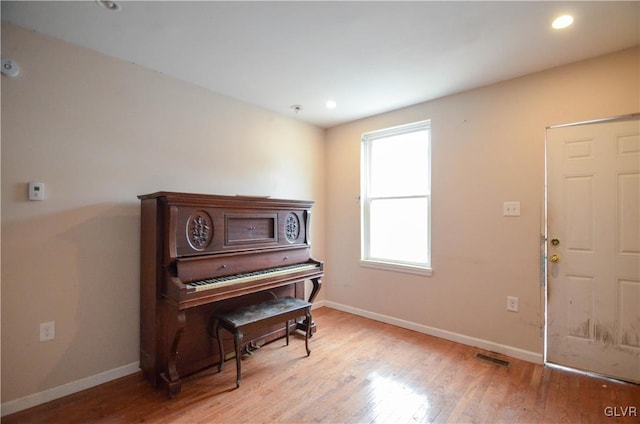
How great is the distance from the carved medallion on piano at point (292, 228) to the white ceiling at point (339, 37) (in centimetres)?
123

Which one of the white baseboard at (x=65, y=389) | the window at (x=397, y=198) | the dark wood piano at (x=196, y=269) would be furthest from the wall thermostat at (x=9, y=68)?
the window at (x=397, y=198)

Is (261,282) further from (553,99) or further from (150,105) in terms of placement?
(553,99)

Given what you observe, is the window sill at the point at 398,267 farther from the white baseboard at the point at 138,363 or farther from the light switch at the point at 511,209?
the light switch at the point at 511,209

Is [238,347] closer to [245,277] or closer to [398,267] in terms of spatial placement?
[245,277]

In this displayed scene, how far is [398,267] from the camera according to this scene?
328 centimetres

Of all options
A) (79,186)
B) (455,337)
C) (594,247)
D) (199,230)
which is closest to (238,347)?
(199,230)

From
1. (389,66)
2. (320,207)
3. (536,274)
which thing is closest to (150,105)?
(389,66)

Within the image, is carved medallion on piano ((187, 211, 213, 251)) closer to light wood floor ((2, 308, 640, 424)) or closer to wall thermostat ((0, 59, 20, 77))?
light wood floor ((2, 308, 640, 424))

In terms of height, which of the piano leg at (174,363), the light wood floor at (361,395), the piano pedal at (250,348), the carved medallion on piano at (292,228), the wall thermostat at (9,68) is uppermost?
the wall thermostat at (9,68)

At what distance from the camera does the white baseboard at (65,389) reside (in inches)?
71.0

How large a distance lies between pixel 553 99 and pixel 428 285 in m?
1.96

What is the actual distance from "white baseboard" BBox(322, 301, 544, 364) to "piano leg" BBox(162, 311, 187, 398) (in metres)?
2.14

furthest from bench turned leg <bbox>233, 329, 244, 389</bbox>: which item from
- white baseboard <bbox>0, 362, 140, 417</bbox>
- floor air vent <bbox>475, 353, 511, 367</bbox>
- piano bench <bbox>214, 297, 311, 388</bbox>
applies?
floor air vent <bbox>475, 353, 511, 367</bbox>

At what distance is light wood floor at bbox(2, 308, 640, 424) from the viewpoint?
5.89ft
